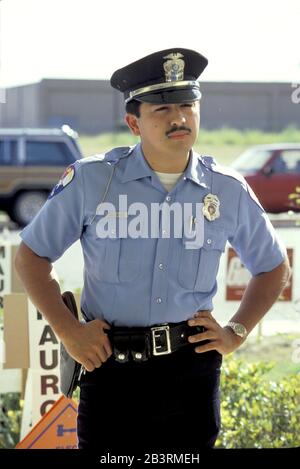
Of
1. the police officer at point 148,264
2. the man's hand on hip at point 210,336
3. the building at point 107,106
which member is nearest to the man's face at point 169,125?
the police officer at point 148,264

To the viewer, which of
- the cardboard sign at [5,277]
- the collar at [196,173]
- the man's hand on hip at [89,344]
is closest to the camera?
the man's hand on hip at [89,344]

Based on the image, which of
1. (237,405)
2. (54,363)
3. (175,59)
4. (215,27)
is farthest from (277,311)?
(175,59)

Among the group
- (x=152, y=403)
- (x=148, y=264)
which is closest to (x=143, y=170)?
(x=148, y=264)

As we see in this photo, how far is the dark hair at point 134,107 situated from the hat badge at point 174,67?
0.11 metres

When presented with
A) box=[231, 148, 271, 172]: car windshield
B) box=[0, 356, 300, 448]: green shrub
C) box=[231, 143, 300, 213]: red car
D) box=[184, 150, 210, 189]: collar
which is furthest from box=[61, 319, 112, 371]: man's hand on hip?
box=[231, 148, 271, 172]: car windshield

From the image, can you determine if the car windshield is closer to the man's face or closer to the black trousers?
the man's face

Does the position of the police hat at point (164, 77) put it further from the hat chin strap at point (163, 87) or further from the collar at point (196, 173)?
the collar at point (196, 173)

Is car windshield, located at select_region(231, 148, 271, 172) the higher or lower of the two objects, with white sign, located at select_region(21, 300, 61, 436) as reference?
higher

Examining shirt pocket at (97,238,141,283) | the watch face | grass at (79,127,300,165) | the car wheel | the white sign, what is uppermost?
grass at (79,127,300,165)

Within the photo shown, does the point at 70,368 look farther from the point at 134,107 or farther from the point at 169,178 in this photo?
the point at 134,107

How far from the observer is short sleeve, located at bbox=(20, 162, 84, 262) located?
2.51 meters

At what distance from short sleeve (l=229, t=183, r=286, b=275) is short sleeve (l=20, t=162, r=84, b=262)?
0.45m

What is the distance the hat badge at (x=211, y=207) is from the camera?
2.60m

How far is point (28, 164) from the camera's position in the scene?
3.96m
